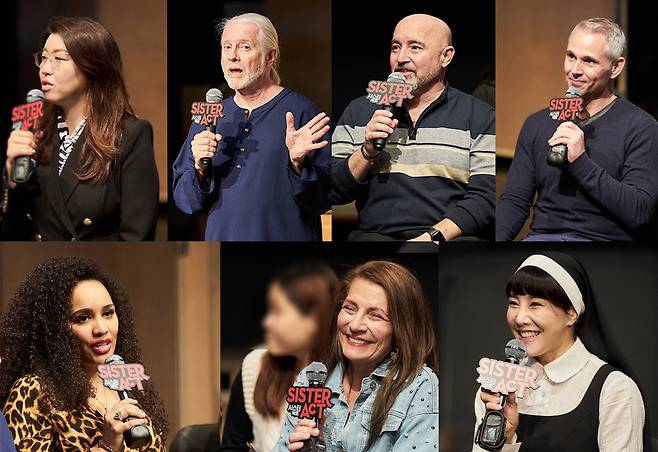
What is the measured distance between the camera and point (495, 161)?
4.41m

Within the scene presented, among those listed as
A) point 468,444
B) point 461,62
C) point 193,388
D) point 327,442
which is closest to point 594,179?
point 461,62

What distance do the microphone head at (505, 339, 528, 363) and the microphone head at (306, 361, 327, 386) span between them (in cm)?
69

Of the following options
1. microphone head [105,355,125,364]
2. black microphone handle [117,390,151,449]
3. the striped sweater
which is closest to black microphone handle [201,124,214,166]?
the striped sweater

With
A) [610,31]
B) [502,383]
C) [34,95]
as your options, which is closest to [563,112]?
[610,31]

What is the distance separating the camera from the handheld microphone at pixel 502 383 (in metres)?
4.36

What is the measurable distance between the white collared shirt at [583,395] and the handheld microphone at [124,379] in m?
1.28

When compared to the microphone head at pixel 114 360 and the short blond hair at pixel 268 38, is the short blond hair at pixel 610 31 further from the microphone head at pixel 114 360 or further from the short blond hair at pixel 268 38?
the microphone head at pixel 114 360

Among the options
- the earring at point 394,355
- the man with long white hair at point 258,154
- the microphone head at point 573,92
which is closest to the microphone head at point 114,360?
the man with long white hair at point 258,154

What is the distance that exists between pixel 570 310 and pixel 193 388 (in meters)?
1.47

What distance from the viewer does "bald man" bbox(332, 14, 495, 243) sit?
14.4ft

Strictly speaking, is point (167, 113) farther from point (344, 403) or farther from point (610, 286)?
point (610, 286)

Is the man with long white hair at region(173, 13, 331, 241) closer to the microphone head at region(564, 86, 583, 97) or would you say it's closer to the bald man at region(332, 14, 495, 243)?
the bald man at region(332, 14, 495, 243)

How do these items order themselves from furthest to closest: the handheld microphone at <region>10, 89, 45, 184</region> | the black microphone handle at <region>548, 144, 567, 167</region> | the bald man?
the handheld microphone at <region>10, 89, 45, 184</region> → the bald man → the black microphone handle at <region>548, 144, 567, 167</region>

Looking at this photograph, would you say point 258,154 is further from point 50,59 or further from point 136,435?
point 136,435
